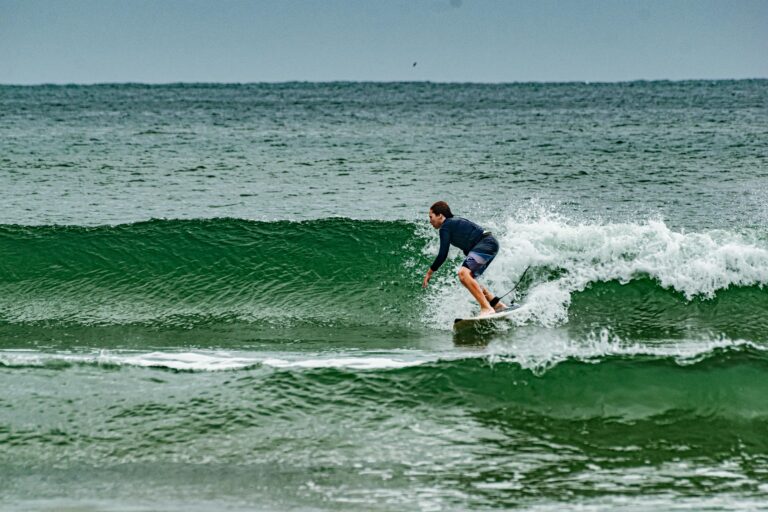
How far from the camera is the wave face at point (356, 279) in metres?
10.5

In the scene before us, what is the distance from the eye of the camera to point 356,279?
39.9ft

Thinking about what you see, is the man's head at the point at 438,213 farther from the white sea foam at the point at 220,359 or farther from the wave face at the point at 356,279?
the white sea foam at the point at 220,359

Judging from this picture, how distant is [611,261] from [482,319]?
3.27m

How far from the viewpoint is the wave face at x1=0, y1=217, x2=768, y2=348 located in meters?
10.5

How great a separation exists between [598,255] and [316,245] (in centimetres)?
457

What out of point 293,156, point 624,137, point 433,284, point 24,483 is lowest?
point 24,483

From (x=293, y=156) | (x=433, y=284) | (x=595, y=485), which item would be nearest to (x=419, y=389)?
(x=595, y=485)

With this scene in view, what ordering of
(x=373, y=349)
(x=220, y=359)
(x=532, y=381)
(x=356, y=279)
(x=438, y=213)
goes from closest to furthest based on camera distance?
(x=532, y=381) → (x=220, y=359) → (x=373, y=349) → (x=438, y=213) → (x=356, y=279)

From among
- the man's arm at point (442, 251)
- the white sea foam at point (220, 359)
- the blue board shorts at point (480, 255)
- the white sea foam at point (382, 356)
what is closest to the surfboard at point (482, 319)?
the white sea foam at point (382, 356)

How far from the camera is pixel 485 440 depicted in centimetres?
645

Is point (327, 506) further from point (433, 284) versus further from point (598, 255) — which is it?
point (598, 255)

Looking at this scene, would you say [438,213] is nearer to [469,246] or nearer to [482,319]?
[469,246]

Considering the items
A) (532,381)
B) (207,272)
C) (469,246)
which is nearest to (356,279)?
(207,272)

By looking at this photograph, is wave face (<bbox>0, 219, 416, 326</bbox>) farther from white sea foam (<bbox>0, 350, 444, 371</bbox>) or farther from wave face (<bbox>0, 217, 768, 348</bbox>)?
white sea foam (<bbox>0, 350, 444, 371</bbox>)
